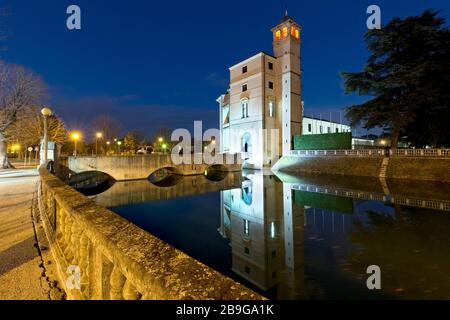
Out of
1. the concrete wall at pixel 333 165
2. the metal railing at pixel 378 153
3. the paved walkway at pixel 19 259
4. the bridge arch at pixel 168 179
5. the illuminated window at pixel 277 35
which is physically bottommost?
the bridge arch at pixel 168 179

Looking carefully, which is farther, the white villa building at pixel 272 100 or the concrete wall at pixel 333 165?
the white villa building at pixel 272 100

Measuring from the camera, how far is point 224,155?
3494 centimetres

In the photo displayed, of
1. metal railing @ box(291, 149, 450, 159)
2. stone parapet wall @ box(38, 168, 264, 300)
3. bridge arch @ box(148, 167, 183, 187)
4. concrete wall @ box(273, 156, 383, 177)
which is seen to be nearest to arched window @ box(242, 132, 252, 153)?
concrete wall @ box(273, 156, 383, 177)

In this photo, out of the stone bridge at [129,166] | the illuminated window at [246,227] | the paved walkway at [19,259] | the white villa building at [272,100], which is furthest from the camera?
the white villa building at [272,100]

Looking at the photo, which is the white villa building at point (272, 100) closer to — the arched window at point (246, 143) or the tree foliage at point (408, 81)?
the arched window at point (246, 143)

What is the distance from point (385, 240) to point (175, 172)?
28150 mm

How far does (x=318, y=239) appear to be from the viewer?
25.4 feet

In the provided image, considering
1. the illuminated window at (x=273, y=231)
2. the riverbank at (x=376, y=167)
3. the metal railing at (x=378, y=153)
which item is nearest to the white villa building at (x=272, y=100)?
the metal railing at (x=378, y=153)

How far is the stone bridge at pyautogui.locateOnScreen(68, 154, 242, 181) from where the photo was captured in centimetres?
2298

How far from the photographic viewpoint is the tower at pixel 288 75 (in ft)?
119

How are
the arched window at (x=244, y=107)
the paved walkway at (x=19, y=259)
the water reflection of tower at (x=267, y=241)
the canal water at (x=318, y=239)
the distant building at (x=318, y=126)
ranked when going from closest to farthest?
the paved walkway at (x=19, y=259)
the canal water at (x=318, y=239)
the water reflection of tower at (x=267, y=241)
the arched window at (x=244, y=107)
the distant building at (x=318, y=126)

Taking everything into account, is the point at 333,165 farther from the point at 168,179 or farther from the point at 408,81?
the point at 168,179

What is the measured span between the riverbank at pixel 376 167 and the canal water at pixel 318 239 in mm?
7479
